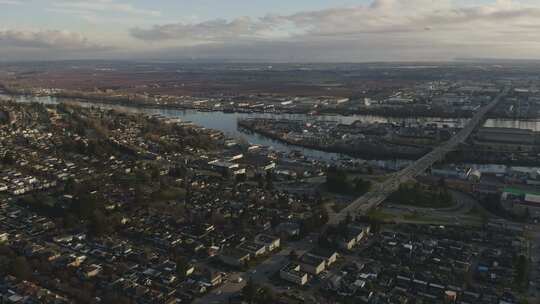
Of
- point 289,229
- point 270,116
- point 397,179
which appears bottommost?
point 289,229

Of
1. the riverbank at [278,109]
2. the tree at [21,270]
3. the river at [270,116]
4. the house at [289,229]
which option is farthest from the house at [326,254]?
the riverbank at [278,109]

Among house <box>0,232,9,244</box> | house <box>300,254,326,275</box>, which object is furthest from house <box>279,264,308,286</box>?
house <box>0,232,9,244</box>

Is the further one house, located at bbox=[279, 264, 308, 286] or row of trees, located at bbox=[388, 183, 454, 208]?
row of trees, located at bbox=[388, 183, 454, 208]

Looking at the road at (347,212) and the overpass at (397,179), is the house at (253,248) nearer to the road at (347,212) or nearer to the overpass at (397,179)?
the road at (347,212)

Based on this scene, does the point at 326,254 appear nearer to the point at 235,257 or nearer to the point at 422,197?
the point at 235,257

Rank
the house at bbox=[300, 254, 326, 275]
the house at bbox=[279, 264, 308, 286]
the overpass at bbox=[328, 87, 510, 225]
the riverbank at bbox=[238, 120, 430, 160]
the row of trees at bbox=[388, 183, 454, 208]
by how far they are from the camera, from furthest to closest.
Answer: the riverbank at bbox=[238, 120, 430, 160]
the row of trees at bbox=[388, 183, 454, 208]
the overpass at bbox=[328, 87, 510, 225]
the house at bbox=[300, 254, 326, 275]
the house at bbox=[279, 264, 308, 286]

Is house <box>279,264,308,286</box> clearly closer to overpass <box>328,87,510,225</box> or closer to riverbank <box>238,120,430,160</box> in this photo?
overpass <box>328,87,510,225</box>

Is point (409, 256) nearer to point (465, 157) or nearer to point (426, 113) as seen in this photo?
point (465, 157)

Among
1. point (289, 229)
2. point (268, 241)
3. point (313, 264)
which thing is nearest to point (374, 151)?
point (289, 229)
